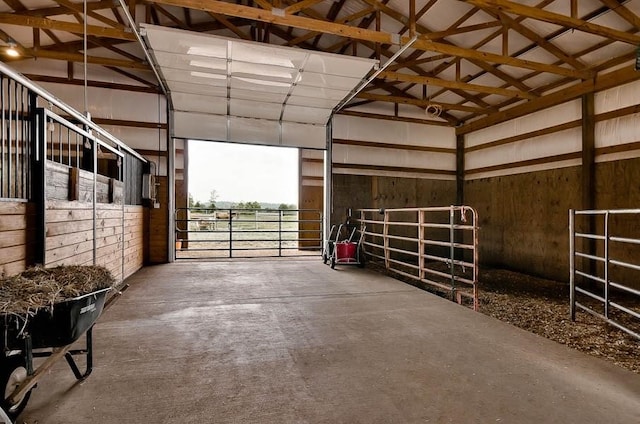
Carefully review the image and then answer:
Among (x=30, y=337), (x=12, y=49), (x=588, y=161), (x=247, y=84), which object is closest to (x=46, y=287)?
(x=30, y=337)

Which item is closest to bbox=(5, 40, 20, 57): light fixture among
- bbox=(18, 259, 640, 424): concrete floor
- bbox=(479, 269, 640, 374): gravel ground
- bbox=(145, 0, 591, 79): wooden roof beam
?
bbox=(145, 0, 591, 79): wooden roof beam

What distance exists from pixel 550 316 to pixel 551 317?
1.7 inches

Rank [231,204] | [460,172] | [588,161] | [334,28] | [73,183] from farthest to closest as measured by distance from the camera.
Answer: [231,204], [460,172], [588,161], [334,28], [73,183]

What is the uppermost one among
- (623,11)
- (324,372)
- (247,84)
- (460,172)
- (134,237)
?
(623,11)

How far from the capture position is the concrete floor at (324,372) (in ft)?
5.27

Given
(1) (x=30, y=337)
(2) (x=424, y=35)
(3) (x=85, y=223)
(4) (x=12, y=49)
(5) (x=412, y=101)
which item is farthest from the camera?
(5) (x=412, y=101)

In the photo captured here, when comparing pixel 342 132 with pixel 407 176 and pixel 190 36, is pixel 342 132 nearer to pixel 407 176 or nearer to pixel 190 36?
pixel 407 176

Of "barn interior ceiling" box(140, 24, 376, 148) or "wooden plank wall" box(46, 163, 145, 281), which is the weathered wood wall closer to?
"wooden plank wall" box(46, 163, 145, 281)

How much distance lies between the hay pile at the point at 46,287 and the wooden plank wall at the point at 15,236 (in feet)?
1.38

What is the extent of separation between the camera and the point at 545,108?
6.17 meters

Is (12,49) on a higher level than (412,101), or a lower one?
higher

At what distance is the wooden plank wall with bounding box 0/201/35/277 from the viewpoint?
74.6 inches

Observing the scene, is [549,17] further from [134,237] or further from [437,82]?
[134,237]

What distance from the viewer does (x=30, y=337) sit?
1326mm
